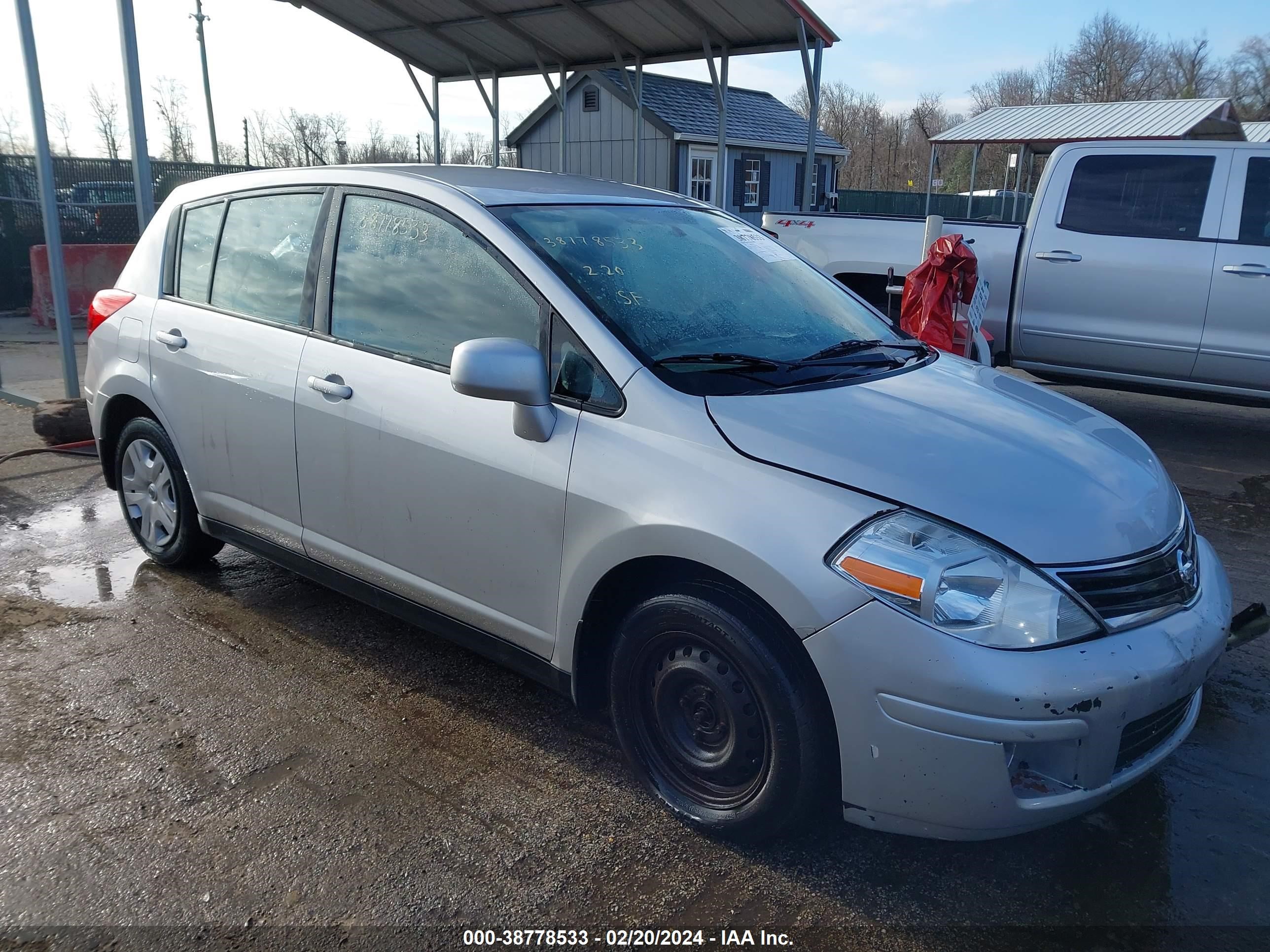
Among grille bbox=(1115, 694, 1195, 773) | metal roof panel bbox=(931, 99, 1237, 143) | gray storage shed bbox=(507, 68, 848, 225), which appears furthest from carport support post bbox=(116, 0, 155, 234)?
gray storage shed bbox=(507, 68, 848, 225)

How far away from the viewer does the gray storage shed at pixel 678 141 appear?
2683cm

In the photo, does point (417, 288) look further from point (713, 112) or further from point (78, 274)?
point (713, 112)

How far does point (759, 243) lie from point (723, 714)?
6.75 feet

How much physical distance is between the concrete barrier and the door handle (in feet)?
37.5

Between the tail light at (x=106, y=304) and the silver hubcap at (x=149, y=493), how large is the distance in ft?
1.97

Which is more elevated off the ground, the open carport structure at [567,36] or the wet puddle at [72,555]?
the open carport structure at [567,36]

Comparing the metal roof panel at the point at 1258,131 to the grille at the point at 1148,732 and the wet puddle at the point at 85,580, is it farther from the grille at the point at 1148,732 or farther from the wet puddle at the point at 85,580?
the wet puddle at the point at 85,580

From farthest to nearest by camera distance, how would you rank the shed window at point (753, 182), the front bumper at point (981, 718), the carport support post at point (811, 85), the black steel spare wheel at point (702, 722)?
the shed window at point (753, 182) → the carport support post at point (811, 85) → the black steel spare wheel at point (702, 722) → the front bumper at point (981, 718)

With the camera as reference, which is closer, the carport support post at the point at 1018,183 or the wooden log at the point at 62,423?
the wooden log at the point at 62,423

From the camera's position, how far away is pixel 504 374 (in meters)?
2.69

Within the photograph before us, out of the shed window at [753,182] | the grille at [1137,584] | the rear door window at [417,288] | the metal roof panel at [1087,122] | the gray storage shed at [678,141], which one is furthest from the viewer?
the shed window at [753,182]

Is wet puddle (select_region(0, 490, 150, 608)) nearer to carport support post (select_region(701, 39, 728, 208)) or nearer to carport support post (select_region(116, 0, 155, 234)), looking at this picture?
carport support post (select_region(116, 0, 155, 234))

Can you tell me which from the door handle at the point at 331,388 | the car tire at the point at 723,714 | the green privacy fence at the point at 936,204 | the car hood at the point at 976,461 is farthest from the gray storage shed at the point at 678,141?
the car tire at the point at 723,714

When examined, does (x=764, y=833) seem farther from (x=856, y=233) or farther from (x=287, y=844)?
(x=856, y=233)
